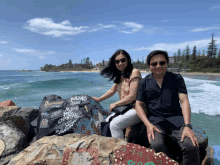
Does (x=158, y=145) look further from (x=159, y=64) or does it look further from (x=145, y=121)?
(x=159, y=64)

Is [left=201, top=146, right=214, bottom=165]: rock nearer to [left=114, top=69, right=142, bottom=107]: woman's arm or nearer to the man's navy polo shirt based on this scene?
the man's navy polo shirt

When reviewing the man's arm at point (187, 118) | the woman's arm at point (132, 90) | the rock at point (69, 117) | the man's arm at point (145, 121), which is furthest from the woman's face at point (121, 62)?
the man's arm at point (187, 118)

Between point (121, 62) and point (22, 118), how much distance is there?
2610 mm

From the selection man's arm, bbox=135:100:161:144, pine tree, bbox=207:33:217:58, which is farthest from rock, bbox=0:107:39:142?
pine tree, bbox=207:33:217:58

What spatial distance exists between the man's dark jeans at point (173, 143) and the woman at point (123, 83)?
1.61 ft

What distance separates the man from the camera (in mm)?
1953

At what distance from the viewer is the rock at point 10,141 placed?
2.30m

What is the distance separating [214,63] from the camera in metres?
45.6

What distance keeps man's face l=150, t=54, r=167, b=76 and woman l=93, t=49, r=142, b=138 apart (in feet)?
1.25

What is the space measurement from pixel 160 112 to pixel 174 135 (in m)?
0.35

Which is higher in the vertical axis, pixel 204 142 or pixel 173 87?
pixel 173 87

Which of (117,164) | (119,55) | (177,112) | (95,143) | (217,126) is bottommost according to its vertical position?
(217,126)

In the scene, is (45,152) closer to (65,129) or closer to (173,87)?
(65,129)

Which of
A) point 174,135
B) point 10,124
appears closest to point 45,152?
point 10,124
